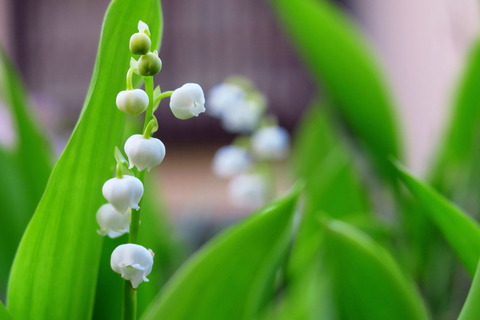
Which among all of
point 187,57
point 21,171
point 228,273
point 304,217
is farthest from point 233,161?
point 187,57

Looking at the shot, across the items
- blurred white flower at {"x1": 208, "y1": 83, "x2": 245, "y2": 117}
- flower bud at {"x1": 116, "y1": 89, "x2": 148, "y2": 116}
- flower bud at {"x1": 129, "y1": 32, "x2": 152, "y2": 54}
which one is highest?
flower bud at {"x1": 129, "y1": 32, "x2": 152, "y2": 54}

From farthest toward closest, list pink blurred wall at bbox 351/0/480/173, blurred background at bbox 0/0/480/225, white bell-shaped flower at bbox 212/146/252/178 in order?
blurred background at bbox 0/0/480/225, pink blurred wall at bbox 351/0/480/173, white bell-shaped flower at bbox 212/146/252/178

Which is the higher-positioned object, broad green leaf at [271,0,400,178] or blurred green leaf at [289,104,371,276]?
broad green leaf at [271,0,400,178]

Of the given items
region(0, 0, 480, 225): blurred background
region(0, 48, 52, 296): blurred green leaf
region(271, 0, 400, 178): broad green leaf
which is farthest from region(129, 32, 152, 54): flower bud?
region(0, 0, 480, 225): blurred background

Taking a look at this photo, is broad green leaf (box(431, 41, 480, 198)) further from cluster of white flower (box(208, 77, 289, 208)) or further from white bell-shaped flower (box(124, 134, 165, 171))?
white bell-shaped flower (box(124, 134, 165, 171))

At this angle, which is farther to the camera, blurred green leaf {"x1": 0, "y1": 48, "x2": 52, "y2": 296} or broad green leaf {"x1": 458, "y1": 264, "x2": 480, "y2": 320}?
blurred green leaf {"x1": 0, "y1": 48, "x2": 52, "y2": 296}

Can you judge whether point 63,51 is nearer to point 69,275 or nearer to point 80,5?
point 80,5

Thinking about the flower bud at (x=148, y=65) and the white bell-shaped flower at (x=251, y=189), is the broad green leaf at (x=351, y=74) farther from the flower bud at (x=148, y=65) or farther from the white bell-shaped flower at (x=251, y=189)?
the flower bud at (x=148, y=65)
